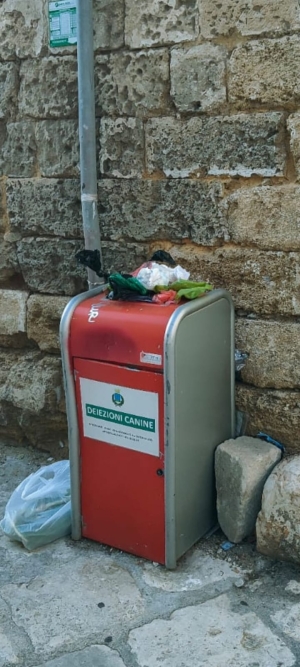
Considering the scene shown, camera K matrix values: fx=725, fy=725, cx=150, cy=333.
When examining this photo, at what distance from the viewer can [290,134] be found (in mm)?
3066

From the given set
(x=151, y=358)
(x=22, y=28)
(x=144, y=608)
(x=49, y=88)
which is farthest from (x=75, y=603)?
(x=22, y=28)

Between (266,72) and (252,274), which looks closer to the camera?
(266,72)

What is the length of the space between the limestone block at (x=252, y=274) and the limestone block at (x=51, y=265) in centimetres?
62

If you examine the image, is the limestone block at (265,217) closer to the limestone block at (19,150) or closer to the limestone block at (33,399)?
the limestone block at (19,150)

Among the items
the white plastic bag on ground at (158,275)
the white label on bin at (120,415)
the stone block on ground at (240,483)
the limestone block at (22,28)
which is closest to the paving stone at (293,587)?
the stone block on ground at (240,483)

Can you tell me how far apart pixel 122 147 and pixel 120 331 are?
110 cm

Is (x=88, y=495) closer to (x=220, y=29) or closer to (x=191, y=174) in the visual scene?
(x=191, y=174)

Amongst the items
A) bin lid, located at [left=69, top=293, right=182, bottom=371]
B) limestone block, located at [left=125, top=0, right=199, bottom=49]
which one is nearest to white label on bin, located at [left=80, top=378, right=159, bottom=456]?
bin lid, located at [left=69, top=293, right=182, bottom=371]

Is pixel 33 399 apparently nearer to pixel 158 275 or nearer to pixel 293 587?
pixel 158 275

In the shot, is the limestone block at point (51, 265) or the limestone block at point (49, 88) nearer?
the limestone block at point (49, 88)

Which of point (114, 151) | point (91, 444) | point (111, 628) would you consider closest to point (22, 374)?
point (91, 444)

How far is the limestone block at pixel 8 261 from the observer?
397 cm

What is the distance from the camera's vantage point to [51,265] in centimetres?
384

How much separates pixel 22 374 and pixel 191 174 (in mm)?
1487
